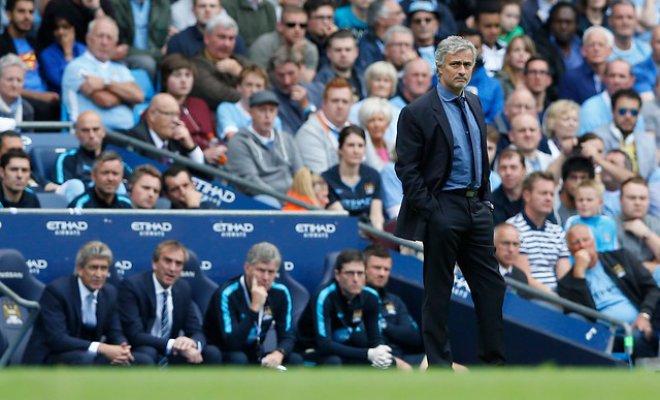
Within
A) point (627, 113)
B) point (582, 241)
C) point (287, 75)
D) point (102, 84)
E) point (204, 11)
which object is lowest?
point (582, 241)

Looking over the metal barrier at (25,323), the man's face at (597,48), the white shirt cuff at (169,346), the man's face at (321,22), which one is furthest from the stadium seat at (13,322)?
the man's face at (597,48)

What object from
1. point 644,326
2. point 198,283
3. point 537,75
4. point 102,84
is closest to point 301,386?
point 198,283

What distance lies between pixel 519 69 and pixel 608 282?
3.99 m

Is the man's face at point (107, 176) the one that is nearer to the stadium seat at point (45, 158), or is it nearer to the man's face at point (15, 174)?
the man's face at point (15, 174)

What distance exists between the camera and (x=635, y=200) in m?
14.6

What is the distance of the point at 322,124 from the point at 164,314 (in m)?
3.47

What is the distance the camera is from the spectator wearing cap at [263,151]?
558 inches

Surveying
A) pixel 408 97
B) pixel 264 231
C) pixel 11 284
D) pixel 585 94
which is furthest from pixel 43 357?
pixel 585 94

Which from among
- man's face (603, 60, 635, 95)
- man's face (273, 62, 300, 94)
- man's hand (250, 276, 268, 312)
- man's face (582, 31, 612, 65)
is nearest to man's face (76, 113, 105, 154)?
man's hand (250, 276, 268, 312)

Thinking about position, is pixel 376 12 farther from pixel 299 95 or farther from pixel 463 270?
pixel 463 270

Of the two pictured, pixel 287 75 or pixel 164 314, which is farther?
pixel 287 75

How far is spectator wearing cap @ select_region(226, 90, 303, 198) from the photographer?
1416 centimetres

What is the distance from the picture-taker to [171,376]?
477 centimetres

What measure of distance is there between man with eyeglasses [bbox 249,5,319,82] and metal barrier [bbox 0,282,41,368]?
510 cm
